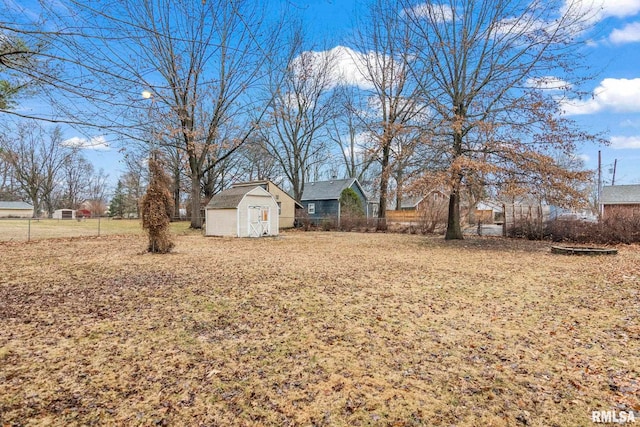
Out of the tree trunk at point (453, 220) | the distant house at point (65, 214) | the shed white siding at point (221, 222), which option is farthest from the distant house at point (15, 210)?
the tree trunk at point (453, 220)

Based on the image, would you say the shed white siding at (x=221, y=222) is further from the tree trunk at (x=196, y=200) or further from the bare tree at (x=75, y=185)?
the bare tree at (x=75, y=185)

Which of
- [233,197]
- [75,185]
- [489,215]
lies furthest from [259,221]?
[75,185]

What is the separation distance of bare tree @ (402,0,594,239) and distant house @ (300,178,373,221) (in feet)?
55.4

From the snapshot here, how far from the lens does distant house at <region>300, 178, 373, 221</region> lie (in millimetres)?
30922

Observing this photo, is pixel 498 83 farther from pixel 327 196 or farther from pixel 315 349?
pixel 327 196

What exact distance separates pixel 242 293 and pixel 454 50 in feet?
42.4

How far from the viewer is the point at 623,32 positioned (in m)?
9.86

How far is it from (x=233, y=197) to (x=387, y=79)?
1150cm

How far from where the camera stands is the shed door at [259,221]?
1716 centimetres

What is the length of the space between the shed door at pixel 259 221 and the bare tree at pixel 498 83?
30.9 feet

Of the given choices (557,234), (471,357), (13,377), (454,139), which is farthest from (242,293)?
(557,234)

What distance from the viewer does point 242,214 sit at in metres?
16.9

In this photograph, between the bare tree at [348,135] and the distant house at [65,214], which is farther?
the distant house at [65,214]

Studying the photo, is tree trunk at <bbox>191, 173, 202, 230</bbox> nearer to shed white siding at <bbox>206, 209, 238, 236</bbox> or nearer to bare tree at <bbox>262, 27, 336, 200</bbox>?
shed white siding at <bbox>206, 209, 238, 236</bbox>
